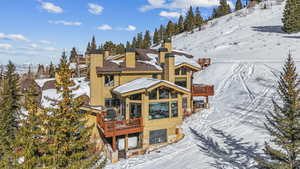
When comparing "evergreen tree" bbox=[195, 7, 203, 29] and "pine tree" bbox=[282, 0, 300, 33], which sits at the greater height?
"evergreen tree" bbox=[195, 7, 203, 29]

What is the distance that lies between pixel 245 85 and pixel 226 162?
16.9 metres

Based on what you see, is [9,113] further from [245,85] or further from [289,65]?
[245,85]

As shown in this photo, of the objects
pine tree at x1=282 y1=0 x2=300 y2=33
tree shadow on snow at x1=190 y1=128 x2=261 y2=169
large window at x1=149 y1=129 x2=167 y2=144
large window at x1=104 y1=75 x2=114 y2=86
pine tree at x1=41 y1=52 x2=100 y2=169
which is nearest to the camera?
pine tree at x1=41 y1=52 x2=100 y2=169

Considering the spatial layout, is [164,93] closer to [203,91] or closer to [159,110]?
[159,110]

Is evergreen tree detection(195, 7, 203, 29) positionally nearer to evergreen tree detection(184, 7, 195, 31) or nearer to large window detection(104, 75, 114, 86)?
evergreen tree detection(184, 7, 195, 31)

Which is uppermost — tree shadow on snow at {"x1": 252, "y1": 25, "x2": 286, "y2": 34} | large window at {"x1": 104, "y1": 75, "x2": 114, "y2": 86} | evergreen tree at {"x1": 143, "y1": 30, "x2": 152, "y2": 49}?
evergreen tree at {"x1": 143, "y1": 30, "x2": 152, "y2": 49}

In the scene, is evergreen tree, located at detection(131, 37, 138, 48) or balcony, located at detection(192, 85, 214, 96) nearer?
balcony, located at detection(192, 85, 214, 96)

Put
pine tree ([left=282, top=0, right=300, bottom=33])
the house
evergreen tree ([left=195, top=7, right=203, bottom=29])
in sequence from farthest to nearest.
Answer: evergreen tree ([left=195, top=7, right=203, bottom=29]) < pine tree ([left=282, top=0, right=300, bottom=33]) < the house

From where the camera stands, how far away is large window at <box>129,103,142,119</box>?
1591cm

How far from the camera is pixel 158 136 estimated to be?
1633 centimetres

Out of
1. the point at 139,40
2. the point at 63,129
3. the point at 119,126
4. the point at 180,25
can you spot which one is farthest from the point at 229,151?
the point at 180,25

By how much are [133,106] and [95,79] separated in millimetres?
4697

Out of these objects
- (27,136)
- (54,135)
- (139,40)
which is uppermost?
(139,40)

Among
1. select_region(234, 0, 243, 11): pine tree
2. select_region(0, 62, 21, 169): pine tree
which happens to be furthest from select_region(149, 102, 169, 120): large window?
select_region(234, 0, 243, 11): pine tree
